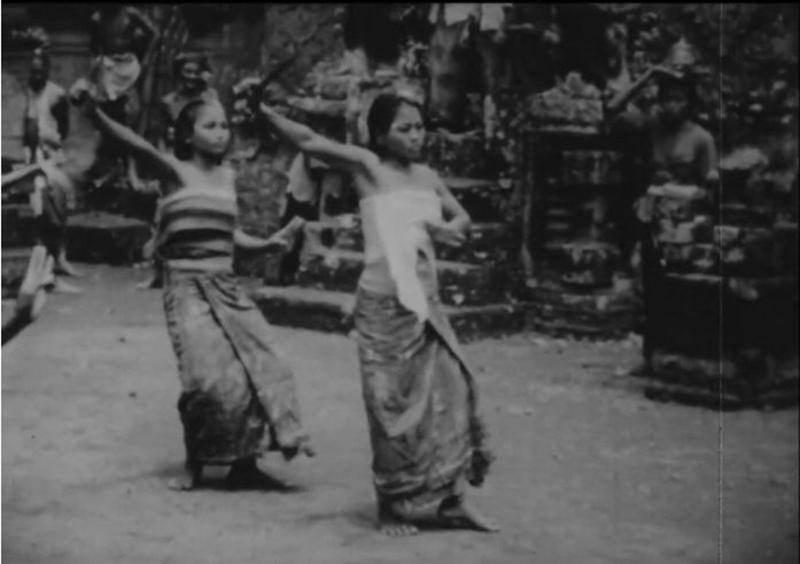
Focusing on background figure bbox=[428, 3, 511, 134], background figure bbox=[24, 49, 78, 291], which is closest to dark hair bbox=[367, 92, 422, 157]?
background figure bbox=[24, 49, 78, 291]

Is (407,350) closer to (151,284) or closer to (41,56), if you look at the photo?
(41,56)

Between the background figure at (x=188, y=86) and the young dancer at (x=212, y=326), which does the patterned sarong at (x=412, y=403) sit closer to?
the young dancer at (x=212, y=326)

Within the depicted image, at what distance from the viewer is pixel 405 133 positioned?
3.81 meters

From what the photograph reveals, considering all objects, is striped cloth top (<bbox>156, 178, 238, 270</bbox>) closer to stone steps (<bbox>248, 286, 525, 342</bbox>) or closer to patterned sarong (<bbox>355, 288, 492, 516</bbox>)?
patterned sarong (<bbox>355, 288, 492, 516</bbox>)

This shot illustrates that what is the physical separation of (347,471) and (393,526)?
652 millimetres

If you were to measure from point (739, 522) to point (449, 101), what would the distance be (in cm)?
321

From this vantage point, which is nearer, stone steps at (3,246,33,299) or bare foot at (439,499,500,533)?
bare foot at (439,499,500,533)

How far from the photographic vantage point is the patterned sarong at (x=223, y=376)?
13.5 feet

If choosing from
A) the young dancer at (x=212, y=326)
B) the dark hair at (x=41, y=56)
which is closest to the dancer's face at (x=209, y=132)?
the young dancer at (x=212, y=326)

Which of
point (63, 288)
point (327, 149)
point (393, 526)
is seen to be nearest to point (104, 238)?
point (63, 288)

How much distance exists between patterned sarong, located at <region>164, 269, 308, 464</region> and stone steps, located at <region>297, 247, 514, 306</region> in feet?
7.38

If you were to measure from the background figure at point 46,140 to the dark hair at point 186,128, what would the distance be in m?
0.76

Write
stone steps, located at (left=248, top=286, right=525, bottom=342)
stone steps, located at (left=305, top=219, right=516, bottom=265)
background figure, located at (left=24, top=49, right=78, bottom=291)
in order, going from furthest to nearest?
1. stone steps, located at (left=305, top=219, right=516, bottom=265)
2. stone steps, located at (left=248, top=286, right=525, bottom=342)
3. background figure, located at (left=24, top=49, right=78, bottom=291)

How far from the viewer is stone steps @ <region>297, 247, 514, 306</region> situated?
6445mm
